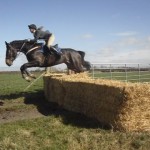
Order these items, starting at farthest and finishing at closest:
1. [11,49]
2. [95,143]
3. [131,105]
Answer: [11,49], [131,105], [95,143]

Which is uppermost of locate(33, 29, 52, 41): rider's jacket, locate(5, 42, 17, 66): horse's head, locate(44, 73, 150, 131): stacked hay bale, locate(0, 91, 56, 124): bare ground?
locate(33, 29, 52, 41): rider's jacket

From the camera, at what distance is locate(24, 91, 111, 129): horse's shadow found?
37.9ft

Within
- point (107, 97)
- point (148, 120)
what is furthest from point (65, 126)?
point (148, 120)

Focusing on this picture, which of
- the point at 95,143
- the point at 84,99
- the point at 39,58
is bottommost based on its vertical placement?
the point at 95,143

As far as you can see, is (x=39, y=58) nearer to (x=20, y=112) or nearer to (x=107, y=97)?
(x=20, y=112)

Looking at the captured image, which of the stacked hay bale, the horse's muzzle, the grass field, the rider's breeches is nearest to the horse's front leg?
the horse's muzzle

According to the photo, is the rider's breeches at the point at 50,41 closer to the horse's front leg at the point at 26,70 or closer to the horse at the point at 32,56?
the horse at the point at 32,56

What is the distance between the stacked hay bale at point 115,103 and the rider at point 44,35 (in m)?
3.56

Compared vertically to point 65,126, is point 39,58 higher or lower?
higher

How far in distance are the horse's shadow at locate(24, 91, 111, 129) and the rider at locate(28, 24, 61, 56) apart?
2.31 m

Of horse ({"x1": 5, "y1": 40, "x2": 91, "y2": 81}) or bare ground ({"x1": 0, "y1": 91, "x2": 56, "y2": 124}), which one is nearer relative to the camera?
bare ground ({"x1": 0, "y1": 91, "x2": 56, "y2": 124})

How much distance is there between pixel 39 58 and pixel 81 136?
7282mm

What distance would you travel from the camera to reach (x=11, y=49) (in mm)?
16203

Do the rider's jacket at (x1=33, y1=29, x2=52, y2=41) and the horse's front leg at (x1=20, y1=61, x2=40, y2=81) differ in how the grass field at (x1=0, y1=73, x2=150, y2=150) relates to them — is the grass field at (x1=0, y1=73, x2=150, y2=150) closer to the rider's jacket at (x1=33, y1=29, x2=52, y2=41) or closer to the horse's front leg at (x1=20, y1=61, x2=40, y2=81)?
the horse's front leg at (x1=20, y1=61, x2=40, y2=81)
